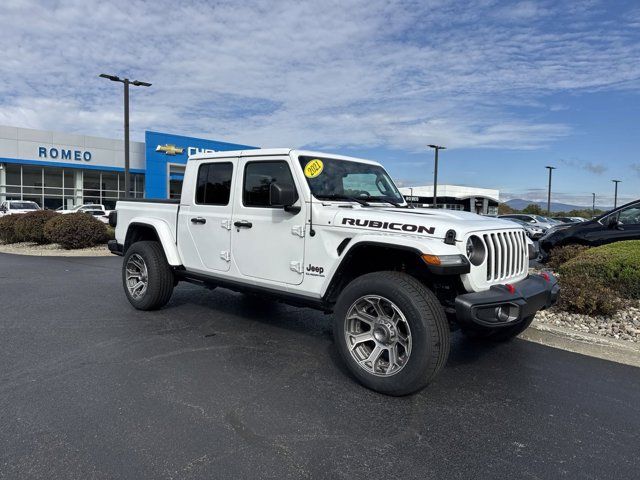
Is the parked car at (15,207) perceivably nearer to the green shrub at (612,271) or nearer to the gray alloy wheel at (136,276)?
the gray alloy wheel at (136,276)

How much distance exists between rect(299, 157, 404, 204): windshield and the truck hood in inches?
16.7

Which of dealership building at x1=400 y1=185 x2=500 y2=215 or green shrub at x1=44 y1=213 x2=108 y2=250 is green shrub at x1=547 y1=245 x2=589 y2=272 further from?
dealership building at x1=400 y1=185 x2=500 y2=215

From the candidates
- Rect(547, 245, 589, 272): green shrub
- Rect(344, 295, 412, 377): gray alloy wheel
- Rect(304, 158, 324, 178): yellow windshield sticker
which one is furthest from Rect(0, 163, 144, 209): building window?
Rect(344, 295, 412, 377): gray alloy wheel

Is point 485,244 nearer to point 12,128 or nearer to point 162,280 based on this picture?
point 162,280

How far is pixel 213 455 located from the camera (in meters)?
2.80

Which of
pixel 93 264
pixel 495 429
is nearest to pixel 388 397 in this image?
pixel 495 429

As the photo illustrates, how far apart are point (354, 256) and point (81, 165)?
32889 mm

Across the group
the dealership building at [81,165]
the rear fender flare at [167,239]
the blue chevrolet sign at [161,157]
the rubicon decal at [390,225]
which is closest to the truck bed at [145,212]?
the rear fender flare at [167,239]

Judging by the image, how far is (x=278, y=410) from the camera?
3396mm

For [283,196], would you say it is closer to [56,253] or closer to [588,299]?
[588,299]

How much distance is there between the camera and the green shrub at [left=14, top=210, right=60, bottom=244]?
14.6 m

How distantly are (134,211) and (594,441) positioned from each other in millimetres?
5576

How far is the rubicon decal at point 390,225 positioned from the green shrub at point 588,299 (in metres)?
3.26

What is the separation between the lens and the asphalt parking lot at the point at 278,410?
274cm
